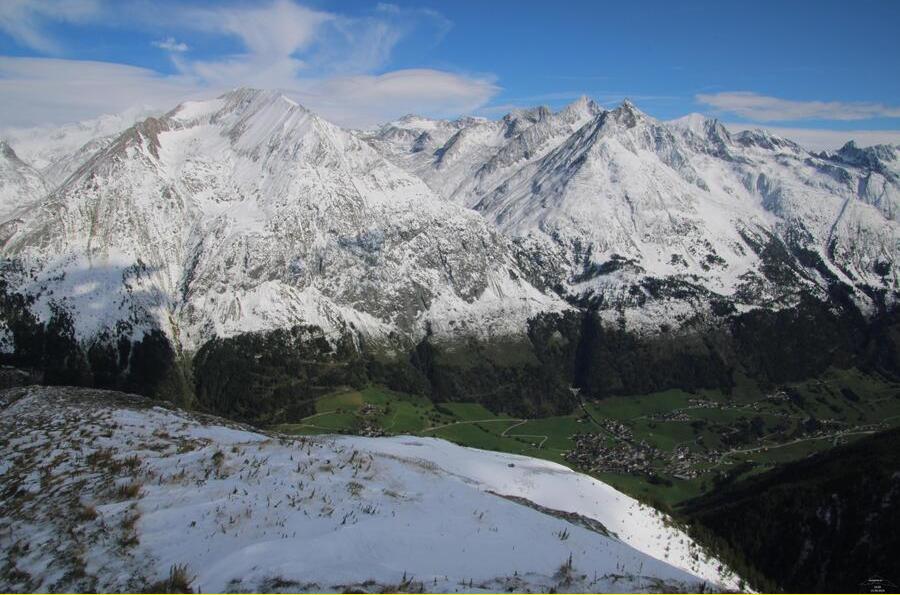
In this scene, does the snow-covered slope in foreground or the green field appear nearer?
the snow-covered slope in foreground

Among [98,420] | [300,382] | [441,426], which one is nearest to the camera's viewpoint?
[98,420]

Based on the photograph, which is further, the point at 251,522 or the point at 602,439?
the point at 602,439

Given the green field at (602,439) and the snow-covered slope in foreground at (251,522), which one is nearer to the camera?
the snow-covered slope in foreground at (251,522)

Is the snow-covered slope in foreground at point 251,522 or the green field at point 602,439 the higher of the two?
the snow-covered slope in foreground at point 251,522

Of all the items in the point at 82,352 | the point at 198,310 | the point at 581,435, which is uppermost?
the point at 198,310

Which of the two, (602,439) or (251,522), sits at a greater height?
(251,522)

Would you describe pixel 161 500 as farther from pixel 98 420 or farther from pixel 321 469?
pixel 98 420

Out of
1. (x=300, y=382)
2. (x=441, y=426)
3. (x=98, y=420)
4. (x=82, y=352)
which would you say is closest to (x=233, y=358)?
(x=300, y=382)

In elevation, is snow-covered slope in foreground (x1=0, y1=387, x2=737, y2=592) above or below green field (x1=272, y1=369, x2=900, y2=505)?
above
